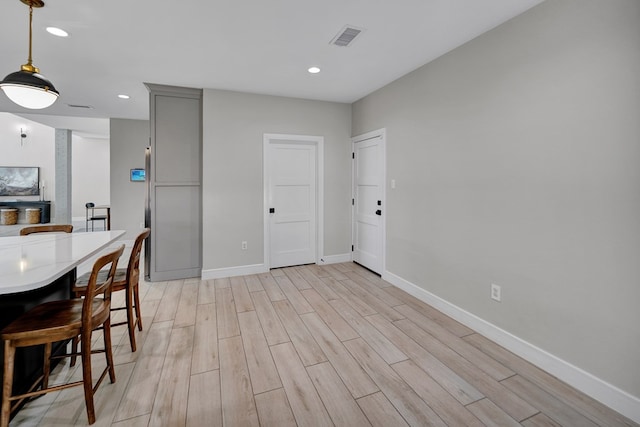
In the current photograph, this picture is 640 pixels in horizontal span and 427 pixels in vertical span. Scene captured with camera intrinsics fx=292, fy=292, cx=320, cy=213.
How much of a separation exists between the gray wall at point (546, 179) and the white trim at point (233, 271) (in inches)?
97.7

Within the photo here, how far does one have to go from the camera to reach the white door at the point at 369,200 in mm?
4207

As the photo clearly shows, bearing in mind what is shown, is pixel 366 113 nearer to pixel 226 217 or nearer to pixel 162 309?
pixel 226 217

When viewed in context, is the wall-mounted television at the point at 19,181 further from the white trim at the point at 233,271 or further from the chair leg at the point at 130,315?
the chair leg at the point at 130,315

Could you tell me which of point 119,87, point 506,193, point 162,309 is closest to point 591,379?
point 506,193

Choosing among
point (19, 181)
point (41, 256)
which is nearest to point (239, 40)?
point (41, 256)

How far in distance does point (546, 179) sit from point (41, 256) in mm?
3446

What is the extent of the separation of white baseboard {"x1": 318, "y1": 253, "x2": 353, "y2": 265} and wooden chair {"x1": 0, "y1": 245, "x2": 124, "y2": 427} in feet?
11.0

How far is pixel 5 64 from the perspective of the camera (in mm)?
3320

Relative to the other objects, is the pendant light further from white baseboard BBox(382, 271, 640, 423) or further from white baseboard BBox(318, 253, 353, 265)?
white baseboard BBox(382, 271, 640, 423)

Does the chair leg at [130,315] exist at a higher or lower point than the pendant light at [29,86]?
lower

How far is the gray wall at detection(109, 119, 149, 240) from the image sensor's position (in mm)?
6246

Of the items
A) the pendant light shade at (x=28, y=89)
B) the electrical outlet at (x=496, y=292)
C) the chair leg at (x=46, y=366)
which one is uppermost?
the pendant light shade at (x=28, y=89)

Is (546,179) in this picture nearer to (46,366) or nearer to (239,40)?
(239,40)

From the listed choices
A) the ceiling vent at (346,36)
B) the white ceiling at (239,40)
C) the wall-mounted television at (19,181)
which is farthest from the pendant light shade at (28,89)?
the wall-mounted television at (19,181)
